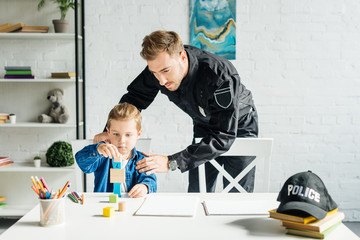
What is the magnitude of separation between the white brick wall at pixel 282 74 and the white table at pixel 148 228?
81.0 inches

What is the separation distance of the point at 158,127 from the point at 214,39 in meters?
0.82

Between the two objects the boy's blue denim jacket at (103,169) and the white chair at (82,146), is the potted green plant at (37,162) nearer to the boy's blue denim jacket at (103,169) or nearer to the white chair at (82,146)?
the white chair at (82,146)

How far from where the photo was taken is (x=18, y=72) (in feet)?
10.5

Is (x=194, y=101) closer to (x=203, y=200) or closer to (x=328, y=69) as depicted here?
(x=203, y=200)

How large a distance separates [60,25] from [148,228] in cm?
242

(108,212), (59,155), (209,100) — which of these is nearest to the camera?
(108,212)

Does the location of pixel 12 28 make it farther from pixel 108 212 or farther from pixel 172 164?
pixel 108 212

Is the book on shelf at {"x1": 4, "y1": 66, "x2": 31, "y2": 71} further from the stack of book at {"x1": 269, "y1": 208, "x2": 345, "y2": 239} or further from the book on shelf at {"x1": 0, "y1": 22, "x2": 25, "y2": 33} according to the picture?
the stack of book at {"x1": 269, "y1": 208, "x2": 345, "y2": 239}

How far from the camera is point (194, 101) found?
1998 millimetres

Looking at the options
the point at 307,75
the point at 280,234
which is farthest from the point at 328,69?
the point at 280,234

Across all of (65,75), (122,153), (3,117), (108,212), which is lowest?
(108,212)

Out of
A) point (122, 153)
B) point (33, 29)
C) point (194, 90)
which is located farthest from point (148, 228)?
point (33, 29)

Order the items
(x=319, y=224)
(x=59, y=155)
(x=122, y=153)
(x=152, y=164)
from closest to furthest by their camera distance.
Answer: (x=319, y=224), (x=152, y=164), (x=122, y=153), (x=59, y=155)

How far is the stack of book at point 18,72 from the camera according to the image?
125 inches
